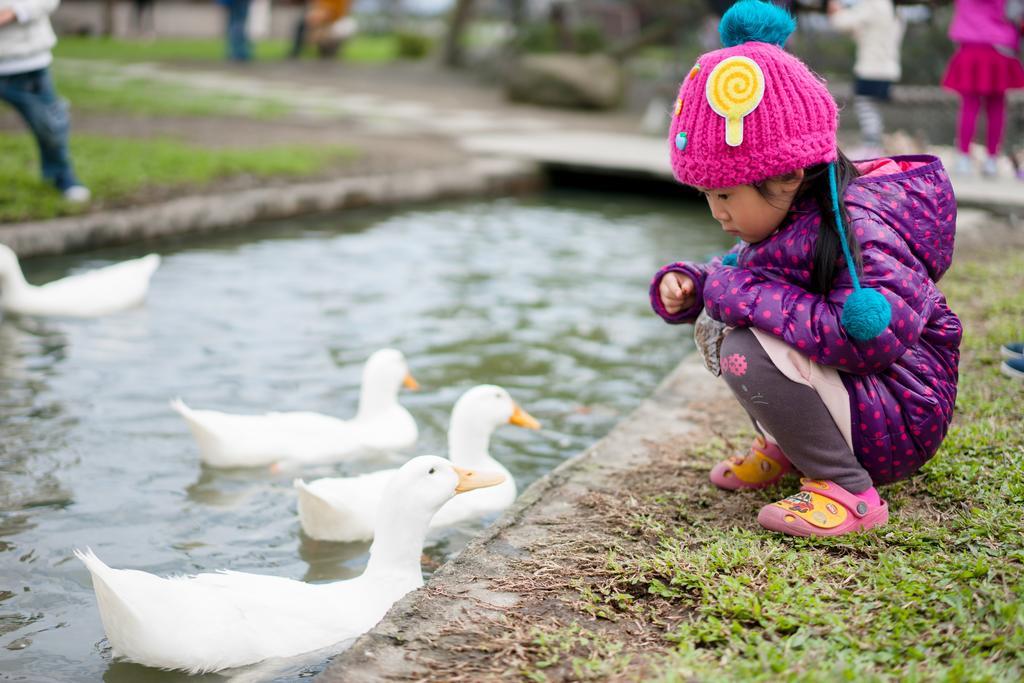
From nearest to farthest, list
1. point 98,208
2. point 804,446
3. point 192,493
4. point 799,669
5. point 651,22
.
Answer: point 799,669 < point 804,446 < point 192,493 < point 98,208 < point 651,22

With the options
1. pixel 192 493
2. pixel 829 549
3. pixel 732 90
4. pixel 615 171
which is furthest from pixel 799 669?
pixel 615 171

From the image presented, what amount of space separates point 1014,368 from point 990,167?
6199 millimetres

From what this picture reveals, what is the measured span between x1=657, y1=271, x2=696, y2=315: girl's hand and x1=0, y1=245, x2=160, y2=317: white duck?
3.59 m

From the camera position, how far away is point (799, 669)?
7.14 ft

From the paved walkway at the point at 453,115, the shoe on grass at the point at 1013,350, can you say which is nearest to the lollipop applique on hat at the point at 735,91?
the shoe on grass at the point at 1013,350

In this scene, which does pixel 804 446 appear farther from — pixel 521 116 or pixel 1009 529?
pixel 521 116

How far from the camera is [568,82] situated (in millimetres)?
16047

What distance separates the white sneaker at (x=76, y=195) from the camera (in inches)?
277

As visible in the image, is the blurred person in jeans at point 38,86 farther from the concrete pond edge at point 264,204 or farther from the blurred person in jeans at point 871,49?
the blurred person in jeans at point 871,49

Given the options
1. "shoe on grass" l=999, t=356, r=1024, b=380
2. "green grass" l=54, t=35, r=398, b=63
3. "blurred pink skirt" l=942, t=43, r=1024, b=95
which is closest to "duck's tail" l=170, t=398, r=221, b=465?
"shoe on grass" l=999, t=356, r=1024, b=380

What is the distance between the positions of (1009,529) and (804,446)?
0.53 metres

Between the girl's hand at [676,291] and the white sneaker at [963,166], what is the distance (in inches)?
292

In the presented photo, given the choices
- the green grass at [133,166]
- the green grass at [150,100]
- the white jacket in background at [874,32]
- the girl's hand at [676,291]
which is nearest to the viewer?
the girl's hand at [676,291]

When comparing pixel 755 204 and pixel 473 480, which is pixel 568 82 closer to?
pixel 473 480
